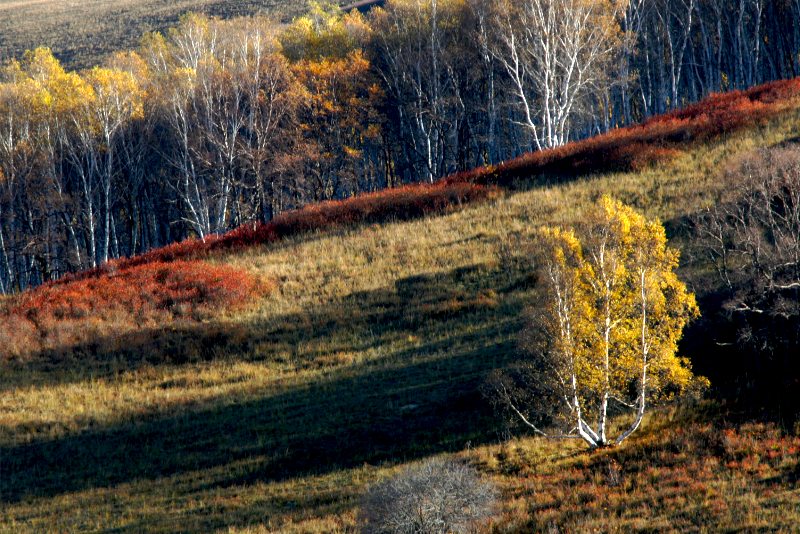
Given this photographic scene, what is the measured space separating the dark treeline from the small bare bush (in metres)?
29.0

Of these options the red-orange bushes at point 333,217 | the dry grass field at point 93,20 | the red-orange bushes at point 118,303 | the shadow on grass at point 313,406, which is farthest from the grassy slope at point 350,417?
the dry grass field at point 93,20

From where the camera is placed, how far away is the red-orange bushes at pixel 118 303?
1040 inches

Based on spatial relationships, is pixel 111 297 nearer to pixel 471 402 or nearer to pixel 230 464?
pixel 230 464

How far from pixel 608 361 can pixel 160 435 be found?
1109 cm

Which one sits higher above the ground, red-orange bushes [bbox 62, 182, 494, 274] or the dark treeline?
the dark treeline

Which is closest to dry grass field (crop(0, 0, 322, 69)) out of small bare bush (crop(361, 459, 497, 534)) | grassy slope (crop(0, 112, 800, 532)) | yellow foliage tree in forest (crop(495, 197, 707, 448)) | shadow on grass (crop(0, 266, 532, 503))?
grassy slope (crop(0, 112, 800, 532))

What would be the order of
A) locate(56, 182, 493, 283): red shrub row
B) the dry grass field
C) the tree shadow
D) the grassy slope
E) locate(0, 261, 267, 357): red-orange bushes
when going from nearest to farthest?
the grassy slope → the tree shadow → locate(0, 261, 267, 357): red-orange bushes → locate(56, 182, 493, 283): red shrub row → the dry grass field

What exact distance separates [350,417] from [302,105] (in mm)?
31544

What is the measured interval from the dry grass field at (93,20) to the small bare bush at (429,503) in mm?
84425

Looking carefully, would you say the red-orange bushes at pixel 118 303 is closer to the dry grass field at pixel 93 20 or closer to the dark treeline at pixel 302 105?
the dark treeline at pixel 302 105

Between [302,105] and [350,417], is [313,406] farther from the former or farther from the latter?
[302,105]

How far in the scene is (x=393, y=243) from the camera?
31.0m

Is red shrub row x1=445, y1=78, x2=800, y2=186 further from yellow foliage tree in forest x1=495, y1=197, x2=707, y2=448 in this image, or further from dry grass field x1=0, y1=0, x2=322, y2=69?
dry grass field x1=0, y1=0, x2=322, y2=69

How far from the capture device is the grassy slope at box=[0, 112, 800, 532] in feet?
48.1
